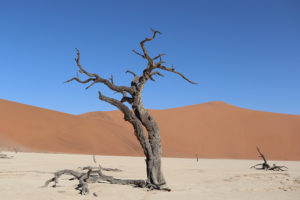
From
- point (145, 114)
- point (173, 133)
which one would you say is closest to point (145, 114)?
point (145, 114)

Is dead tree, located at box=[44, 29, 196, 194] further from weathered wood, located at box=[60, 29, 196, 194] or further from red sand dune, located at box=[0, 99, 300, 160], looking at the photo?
red sand dune, located at box=[0, 99, 300, 160]

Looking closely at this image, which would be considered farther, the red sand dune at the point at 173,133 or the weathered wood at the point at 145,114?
the red sand dune at the point at 173,133

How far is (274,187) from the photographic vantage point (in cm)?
1068

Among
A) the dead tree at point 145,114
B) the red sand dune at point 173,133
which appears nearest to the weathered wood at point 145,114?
the dead tree at point 145,114

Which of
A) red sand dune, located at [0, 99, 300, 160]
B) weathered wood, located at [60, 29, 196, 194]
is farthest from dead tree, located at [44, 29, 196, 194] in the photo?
red sand dune, located at [0, 99, 300, 160]

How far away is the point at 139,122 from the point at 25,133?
4373cm

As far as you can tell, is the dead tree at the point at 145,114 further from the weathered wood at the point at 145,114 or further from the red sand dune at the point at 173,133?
the red sand dune at the point at 173,133

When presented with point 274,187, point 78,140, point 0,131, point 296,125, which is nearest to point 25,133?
point 0,131

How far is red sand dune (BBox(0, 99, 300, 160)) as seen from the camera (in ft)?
157

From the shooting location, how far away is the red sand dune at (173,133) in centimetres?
4788

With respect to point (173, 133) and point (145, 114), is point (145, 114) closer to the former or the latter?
point (145, 114)

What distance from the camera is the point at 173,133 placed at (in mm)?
61281

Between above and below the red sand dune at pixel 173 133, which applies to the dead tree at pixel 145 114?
below

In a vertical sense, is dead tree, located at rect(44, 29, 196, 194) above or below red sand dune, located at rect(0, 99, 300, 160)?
below
